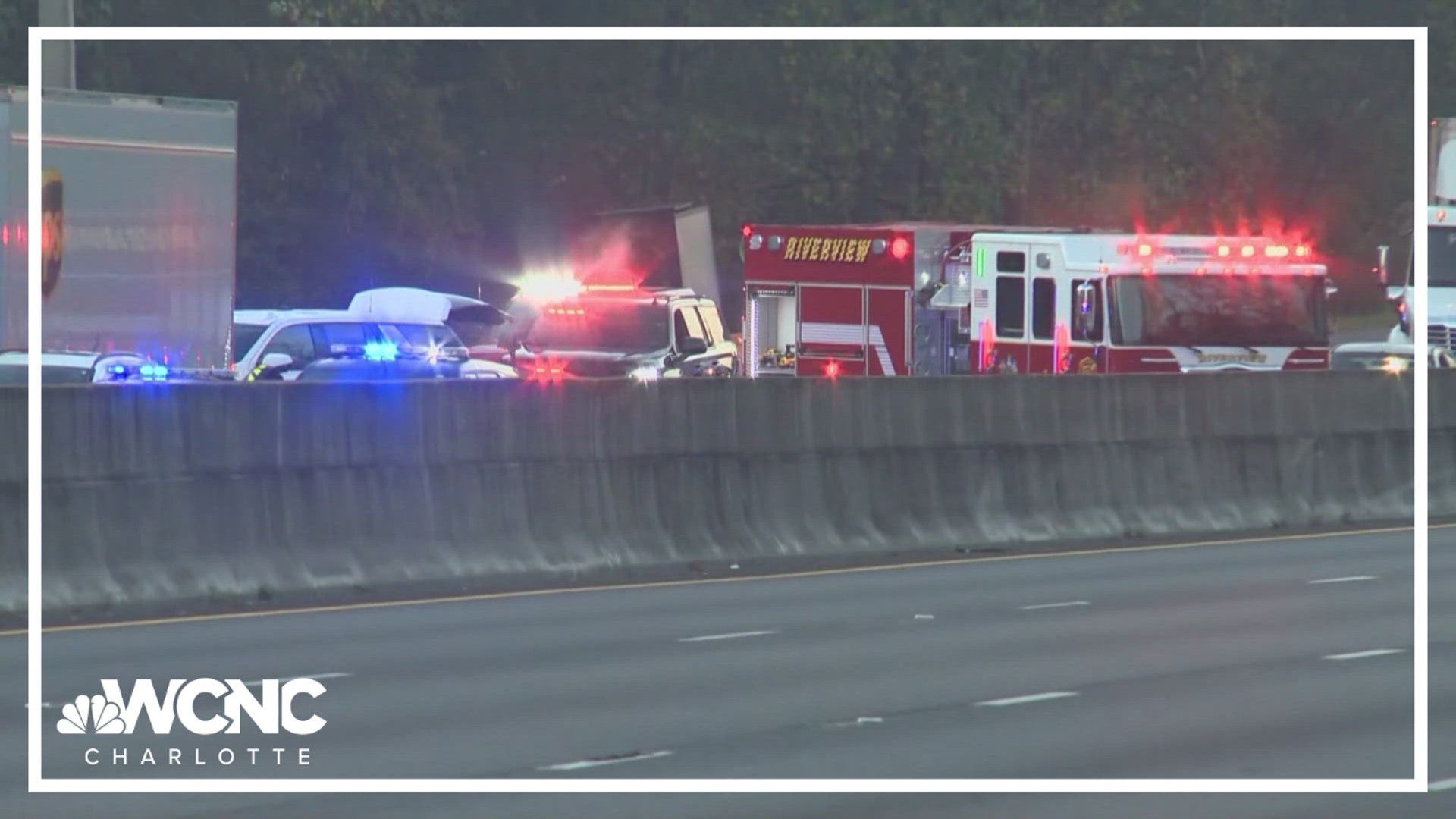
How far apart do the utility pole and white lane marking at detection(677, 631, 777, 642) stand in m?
11.3

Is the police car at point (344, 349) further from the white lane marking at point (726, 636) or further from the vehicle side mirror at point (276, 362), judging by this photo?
the white lane marking at point (726, 636)

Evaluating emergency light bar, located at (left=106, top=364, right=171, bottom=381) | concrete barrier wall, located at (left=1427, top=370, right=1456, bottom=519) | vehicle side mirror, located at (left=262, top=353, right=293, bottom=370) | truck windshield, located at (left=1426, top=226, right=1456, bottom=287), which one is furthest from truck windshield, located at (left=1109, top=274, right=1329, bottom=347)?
emergency light bar, located at (left=106, top=364, right=171, bottom=381)

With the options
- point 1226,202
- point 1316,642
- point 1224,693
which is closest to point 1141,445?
point 1316,642

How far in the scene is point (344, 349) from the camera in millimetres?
32281

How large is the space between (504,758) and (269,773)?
0.96m

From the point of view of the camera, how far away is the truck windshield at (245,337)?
33.6m

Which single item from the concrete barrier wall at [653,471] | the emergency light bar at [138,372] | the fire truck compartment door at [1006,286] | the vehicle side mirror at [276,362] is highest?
the fire truck compartment door at [1006,286]

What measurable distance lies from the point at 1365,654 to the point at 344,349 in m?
20.3

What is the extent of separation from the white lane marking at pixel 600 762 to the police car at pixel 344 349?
1961 cm

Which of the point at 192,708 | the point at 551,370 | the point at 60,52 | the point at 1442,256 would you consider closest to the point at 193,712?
the point at 192,708

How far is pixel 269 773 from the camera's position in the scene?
9.88 metres

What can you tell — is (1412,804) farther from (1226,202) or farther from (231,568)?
(1226,202)

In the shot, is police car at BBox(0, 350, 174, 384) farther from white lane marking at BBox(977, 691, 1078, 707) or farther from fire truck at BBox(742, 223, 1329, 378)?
white lane marking at BBox(977, 691, 1078, 707)

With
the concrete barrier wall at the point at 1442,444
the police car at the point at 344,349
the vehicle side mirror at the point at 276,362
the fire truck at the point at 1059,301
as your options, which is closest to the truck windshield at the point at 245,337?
the police car at the point at 344,349
